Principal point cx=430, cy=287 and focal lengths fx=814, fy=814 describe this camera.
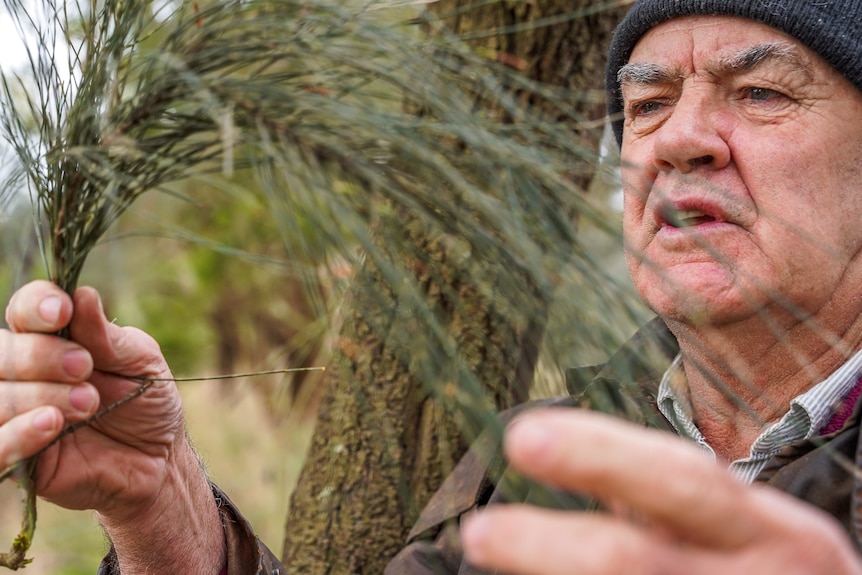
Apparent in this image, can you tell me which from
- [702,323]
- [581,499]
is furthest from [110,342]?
[702,323]

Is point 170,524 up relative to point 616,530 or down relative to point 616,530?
down

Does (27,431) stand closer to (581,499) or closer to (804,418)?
(581,499)

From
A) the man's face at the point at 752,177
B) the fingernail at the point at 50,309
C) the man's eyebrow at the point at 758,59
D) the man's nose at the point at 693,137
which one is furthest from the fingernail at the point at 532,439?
the man's eyebrow at the point at 758,59

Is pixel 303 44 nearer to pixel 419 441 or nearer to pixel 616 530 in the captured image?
pixel 616 530

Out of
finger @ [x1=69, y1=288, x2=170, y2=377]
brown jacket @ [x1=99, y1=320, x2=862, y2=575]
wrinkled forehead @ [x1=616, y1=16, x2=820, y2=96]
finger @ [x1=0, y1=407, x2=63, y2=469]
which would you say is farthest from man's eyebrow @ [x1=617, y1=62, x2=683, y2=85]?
finger @ [x1=0, y1=407, x2=63, y2=469]

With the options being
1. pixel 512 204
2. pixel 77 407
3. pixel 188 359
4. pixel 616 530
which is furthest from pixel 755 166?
pixel 188 359

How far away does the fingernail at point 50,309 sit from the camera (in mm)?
822

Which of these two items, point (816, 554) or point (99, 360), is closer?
point (816, 554)

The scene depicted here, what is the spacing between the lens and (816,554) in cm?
54

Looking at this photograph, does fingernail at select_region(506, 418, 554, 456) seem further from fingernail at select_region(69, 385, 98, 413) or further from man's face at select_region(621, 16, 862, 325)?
man's face at select_region(621, 16, 862, 325)

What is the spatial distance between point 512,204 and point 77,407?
1.71 feet

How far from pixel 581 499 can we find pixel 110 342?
0.73m

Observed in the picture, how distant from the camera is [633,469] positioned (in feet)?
1.62

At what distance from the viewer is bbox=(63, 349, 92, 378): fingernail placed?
866 millimetres
